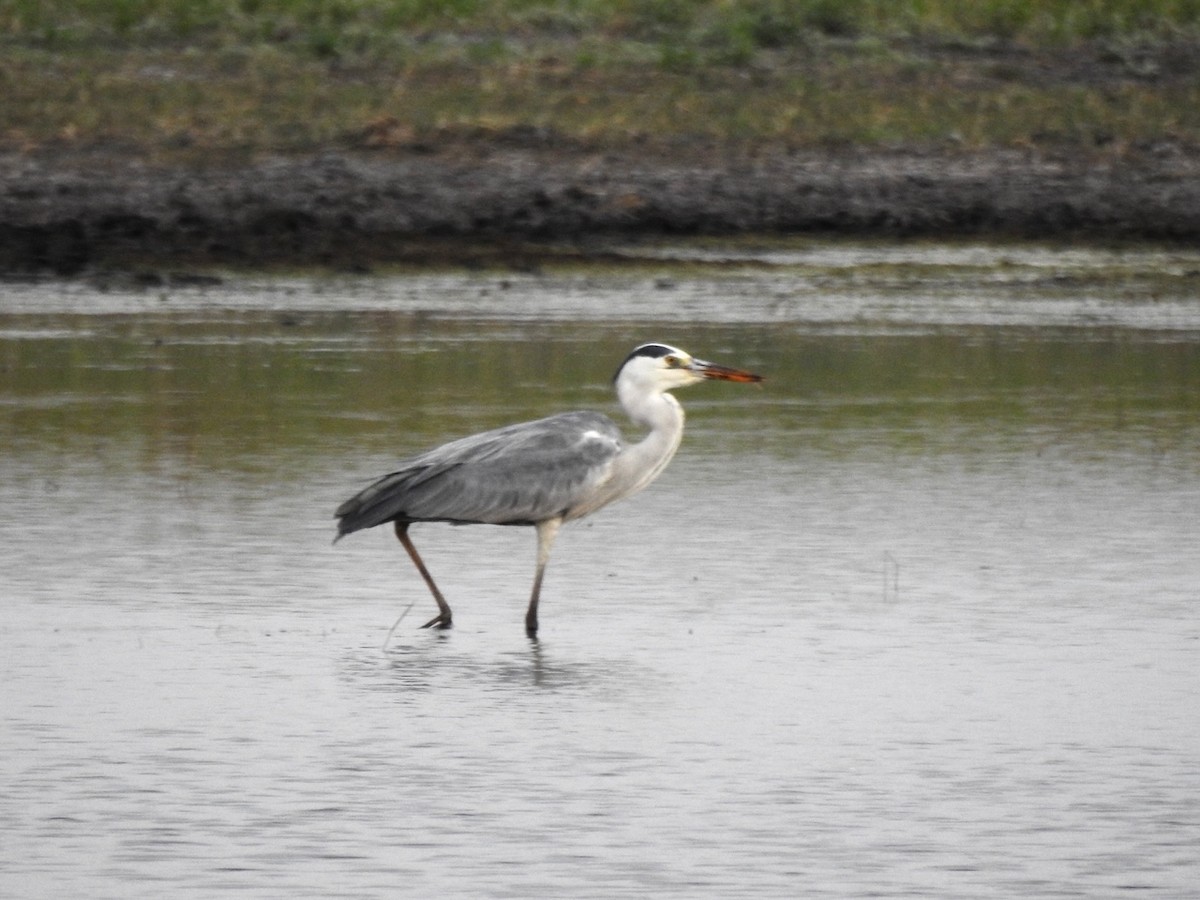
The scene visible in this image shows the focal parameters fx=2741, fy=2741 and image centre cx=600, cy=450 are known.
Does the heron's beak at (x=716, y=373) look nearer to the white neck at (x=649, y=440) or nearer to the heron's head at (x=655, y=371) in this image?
the heron's head at (x=655, y=371)

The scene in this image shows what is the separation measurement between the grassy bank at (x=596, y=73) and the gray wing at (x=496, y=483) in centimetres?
1801

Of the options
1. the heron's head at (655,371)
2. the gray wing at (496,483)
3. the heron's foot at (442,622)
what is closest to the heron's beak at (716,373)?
the heron's head at (655,371)

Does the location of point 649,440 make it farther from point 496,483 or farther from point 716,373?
point 496,483

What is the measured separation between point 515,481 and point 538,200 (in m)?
16.5

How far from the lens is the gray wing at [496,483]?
9.51 m

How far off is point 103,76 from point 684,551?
21635mm

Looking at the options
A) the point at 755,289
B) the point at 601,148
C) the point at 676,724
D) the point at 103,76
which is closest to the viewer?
the point at 676,724

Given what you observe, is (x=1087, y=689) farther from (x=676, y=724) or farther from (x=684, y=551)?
(x=684, y=551)

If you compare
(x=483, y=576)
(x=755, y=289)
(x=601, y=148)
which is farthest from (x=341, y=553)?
(x=601, y=148)

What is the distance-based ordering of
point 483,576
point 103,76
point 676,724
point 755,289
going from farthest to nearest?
point 103,76 < point 755,289 < point 483,576 < point 676,724

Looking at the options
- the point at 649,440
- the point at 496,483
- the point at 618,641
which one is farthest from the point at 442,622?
the point at 649,440

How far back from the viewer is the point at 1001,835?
6727 mm

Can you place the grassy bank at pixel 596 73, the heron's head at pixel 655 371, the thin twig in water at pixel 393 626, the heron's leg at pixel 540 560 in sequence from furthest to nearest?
the grassy bank at pixel 596 73
the heron's head at pixel 655 371
the heron's leg at pixel 540 560
the thin twig in water at pixel 393 626

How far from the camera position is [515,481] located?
31.2 feet
